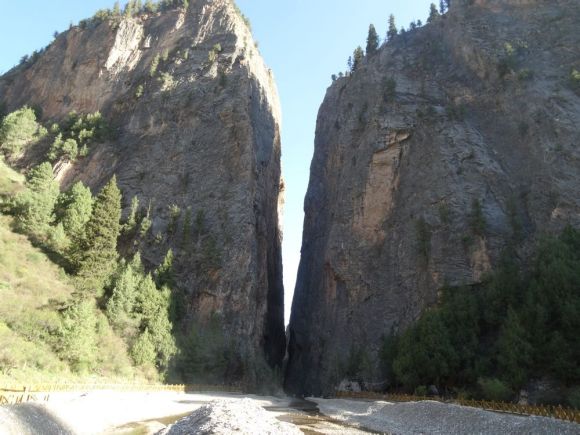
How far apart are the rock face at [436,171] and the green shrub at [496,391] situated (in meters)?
14.9

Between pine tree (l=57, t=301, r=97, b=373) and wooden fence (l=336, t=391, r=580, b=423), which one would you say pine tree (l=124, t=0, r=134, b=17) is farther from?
wooden fence (l=336, t=391, r=580, b=423)

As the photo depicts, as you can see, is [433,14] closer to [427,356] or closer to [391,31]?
[391,31]

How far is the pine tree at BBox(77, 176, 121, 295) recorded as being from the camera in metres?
38.0

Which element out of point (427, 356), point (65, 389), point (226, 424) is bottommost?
point (65, 389)

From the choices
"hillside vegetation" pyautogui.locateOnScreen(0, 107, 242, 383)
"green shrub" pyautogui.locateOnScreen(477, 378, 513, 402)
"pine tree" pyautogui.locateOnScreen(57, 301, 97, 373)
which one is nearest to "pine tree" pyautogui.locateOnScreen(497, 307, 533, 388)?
"green shrub" pyautogui.locateOnScreen(477, 378, 513, 402)

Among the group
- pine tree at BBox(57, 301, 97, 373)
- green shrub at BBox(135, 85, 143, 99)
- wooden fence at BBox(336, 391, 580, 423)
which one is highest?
green shrub at BBox(135, 85, 143, 99)

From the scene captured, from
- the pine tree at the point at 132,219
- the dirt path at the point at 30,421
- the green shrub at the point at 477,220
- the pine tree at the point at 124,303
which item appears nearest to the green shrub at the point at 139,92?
the pine tree at the point at 132,219

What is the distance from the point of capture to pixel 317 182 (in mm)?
84188

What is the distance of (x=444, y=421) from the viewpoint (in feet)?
74.5

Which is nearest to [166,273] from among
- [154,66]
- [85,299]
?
[85,299]

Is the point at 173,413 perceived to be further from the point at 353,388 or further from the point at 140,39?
the point at 140,39

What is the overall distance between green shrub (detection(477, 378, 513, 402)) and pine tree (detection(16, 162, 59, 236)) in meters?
38.7

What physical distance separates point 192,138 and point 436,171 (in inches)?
1338

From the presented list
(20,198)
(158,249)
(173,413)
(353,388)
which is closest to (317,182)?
(158,249)
